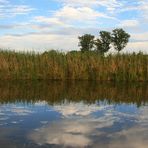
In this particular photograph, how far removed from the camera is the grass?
19.9 meters

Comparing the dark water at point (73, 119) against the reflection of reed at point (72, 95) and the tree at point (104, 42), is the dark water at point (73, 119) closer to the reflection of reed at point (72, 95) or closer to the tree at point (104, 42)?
the reflection of reed at point (72, 95)

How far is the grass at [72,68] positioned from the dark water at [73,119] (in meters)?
5.68

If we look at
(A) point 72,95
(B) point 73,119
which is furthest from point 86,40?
(B) point 73,119

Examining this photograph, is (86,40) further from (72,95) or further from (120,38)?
(72,95)

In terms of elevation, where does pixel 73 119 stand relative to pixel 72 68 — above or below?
below

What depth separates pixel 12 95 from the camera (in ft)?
42.4

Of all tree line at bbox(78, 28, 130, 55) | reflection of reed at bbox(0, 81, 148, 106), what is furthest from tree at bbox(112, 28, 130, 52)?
reflection of reed at bbox(0, 81, 148, 106)

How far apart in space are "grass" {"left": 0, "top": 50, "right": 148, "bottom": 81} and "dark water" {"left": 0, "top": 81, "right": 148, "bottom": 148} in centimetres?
568

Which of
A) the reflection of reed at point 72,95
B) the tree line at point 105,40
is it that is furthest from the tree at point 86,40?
the reflection of reed at point 72,95

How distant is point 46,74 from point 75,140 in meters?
13.6

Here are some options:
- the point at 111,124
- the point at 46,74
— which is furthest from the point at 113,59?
the point at 111,124

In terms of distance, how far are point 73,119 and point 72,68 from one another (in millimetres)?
11510

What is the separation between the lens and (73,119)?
349 inches

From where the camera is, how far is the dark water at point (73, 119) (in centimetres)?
657
